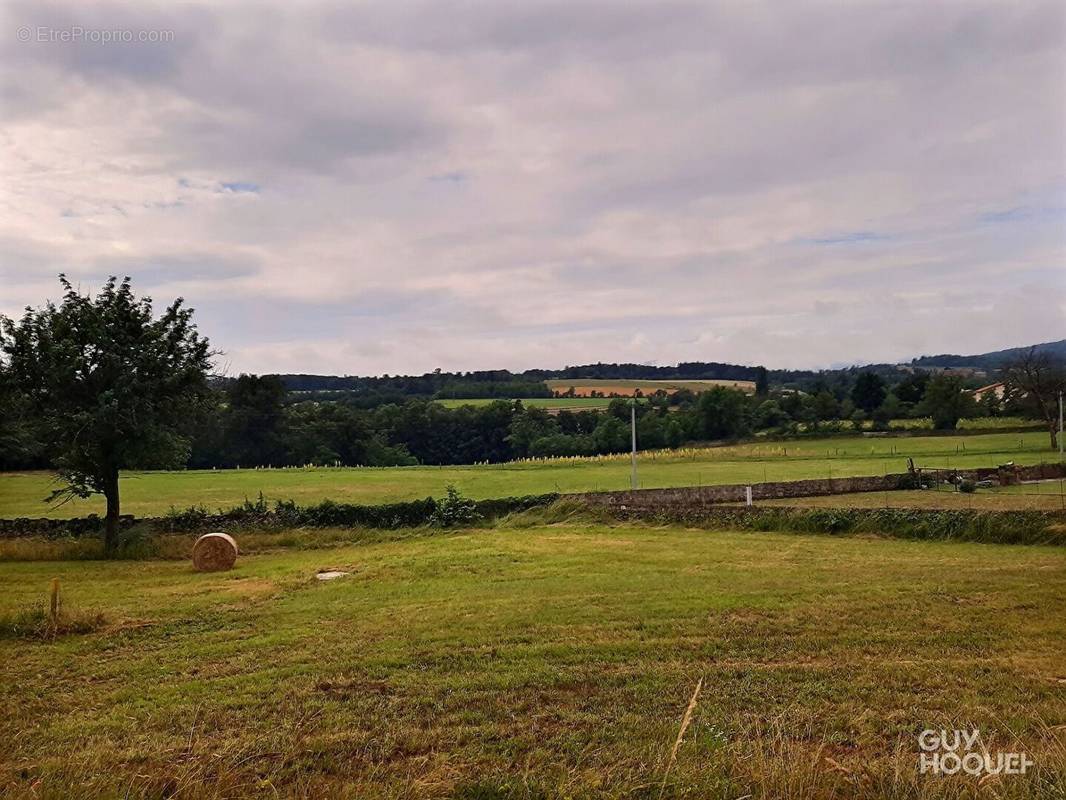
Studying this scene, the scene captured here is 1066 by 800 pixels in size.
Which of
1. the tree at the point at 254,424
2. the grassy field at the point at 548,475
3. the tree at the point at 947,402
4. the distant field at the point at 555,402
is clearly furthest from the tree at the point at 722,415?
the tree at the point at 254,424

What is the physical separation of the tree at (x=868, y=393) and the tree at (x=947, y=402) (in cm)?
1824

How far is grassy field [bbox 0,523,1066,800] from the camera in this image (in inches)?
193

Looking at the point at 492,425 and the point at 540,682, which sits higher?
the point at 492,425

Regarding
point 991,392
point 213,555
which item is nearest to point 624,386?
point 991,392

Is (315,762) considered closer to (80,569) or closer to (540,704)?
(540,704)

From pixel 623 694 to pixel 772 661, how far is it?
2.46m

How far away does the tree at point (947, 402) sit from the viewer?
2808 inches

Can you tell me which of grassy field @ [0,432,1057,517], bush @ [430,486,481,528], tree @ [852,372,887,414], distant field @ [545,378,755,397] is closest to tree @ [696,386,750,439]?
grassy field @ [0,432,1057,517]

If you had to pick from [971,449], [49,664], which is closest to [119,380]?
[49,664]

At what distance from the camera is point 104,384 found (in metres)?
22.1

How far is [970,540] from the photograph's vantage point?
21641 millimetres

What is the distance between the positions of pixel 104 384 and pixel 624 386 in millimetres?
112676

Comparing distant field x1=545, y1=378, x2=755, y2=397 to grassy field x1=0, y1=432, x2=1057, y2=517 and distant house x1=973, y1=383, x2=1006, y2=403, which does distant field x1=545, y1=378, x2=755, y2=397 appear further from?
grassy field x1=0, y1=432, x2=1057, y2=517

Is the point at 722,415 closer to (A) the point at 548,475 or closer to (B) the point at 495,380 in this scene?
(A) the point at 548,475
